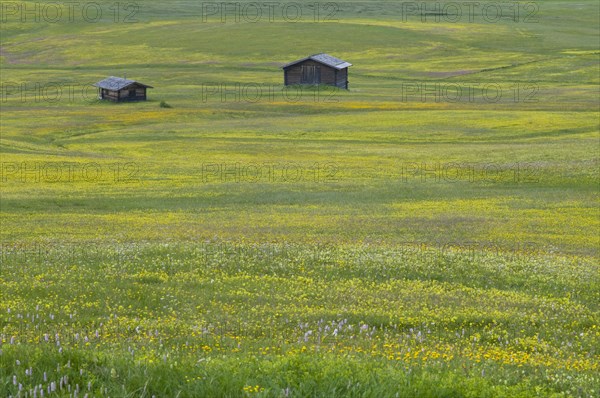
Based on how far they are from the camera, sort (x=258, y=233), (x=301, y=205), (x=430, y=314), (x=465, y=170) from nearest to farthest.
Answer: (x=430, y=314), (x=258, y=233), (x=301, y=205), (x=465, y=170)

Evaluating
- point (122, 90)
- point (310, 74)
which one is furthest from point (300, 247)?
point (310, 74)

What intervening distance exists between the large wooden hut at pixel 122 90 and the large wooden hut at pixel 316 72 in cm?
2615

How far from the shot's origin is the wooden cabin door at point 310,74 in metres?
132

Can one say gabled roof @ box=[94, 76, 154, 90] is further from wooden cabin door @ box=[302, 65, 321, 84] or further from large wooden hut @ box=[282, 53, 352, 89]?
wooden cabin door @ box=[302, 65, 321, 84]

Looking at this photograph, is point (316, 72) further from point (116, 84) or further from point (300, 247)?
point (300, 247)

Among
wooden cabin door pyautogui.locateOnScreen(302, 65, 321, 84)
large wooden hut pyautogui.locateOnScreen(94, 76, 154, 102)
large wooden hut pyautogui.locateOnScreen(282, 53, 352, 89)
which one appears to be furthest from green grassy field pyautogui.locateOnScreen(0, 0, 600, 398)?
wooden cabin door pyautogui.locateOnScreen(302, 65, 321, 84)

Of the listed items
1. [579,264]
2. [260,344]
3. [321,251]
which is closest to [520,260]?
[579,264]

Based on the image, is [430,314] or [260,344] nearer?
[260,344]

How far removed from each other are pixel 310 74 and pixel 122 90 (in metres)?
32.7

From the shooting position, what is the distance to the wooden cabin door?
131875mm

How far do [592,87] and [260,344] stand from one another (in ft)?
421

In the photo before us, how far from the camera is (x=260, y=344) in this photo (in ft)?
36.5

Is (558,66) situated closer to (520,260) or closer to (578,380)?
(520,260)

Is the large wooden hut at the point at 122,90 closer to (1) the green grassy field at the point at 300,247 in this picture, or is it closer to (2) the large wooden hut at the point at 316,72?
(1) the green grassy field at the point at 300,247
